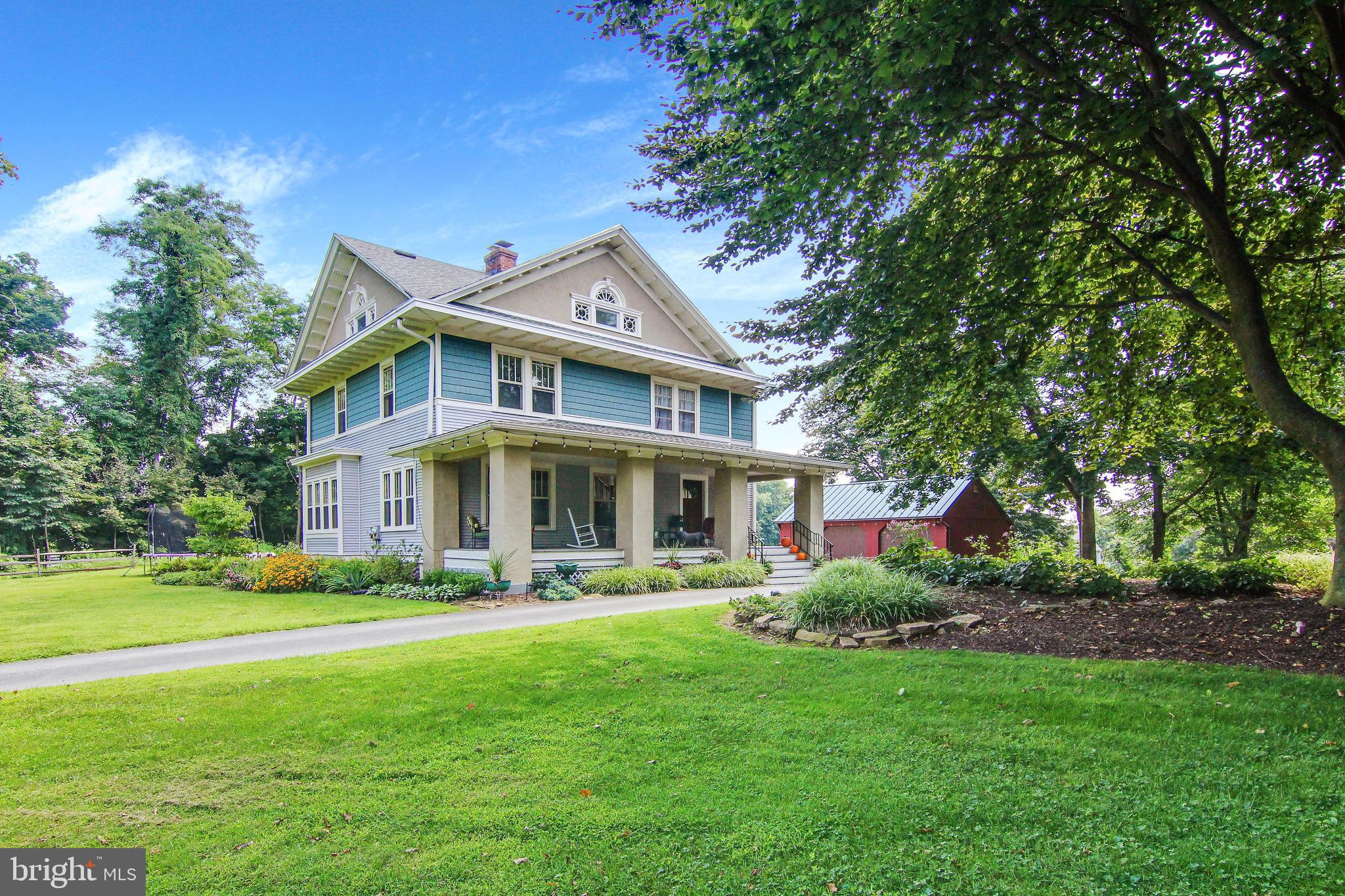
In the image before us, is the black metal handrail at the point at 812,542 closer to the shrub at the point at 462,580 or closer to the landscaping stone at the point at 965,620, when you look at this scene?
the shrub at the point at 462,580

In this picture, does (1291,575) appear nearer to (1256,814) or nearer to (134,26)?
(1256,814)

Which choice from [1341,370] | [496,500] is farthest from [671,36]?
[1341,370]

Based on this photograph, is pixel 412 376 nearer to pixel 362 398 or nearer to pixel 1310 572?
pixel 362 398

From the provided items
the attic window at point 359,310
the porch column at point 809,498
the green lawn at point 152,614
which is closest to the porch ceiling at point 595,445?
the porch column at point 809,498

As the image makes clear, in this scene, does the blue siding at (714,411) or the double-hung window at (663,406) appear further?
the blue siding at (714,411)

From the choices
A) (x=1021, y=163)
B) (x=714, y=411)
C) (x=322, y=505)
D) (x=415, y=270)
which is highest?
(x=415, y=270)

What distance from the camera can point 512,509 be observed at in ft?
43.9

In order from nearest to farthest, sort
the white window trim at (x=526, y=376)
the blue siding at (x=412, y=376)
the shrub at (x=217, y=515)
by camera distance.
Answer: the blue siding at (x=412, y=376) < the white window trim at (x=526, y=376) < the shrub at (x=217, y=515)

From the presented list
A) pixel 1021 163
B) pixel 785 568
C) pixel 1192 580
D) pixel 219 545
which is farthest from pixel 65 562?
pixel 1192 580

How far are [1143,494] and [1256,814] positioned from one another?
20928 mm

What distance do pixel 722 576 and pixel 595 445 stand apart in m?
A: 4.15

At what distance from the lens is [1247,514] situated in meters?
17.0

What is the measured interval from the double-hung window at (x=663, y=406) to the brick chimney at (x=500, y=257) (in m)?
5.50

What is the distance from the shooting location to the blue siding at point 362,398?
1847 centimetres
